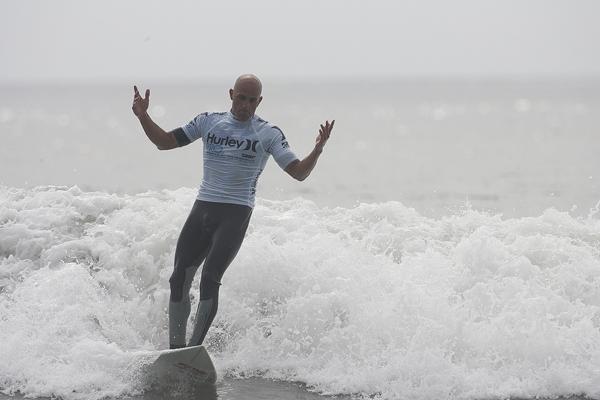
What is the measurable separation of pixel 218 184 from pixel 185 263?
758mm

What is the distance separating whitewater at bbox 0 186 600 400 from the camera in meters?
6.97

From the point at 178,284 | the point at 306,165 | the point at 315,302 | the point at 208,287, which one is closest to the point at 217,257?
the point at 208,287

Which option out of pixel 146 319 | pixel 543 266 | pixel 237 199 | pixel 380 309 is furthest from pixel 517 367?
pixel 146 319

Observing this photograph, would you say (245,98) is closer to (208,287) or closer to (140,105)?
(140,105)

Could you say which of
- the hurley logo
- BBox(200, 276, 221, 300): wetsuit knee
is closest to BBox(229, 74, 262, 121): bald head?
the hurley logo

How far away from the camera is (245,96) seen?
6.75m

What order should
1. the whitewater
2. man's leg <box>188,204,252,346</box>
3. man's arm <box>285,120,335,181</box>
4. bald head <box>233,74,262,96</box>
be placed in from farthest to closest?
the whitewater < man's leg <box>188,204,252,346</box> < bald head <box>233,74,262,96</box> < man's arm <box>285,120,335,181</box>

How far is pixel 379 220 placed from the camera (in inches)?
419

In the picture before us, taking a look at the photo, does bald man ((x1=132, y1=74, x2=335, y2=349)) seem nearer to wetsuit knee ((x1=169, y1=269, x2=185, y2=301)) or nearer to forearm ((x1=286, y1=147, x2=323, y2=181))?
wetsuit knee ((x1=169, y1=269, x2=185, y2=301))

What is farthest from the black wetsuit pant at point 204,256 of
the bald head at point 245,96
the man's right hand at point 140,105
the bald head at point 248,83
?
the bald head at point 248,83

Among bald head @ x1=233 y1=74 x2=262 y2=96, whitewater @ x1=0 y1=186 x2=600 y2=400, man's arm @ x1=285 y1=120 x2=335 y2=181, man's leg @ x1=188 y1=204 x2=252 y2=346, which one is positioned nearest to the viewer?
man's arm @ x1=285 y1=120 x2=335 y2=181

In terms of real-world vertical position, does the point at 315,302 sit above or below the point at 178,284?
below

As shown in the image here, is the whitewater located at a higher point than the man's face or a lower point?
lower

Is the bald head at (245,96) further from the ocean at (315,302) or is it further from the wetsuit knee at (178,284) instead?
the ocean at (315,302)
